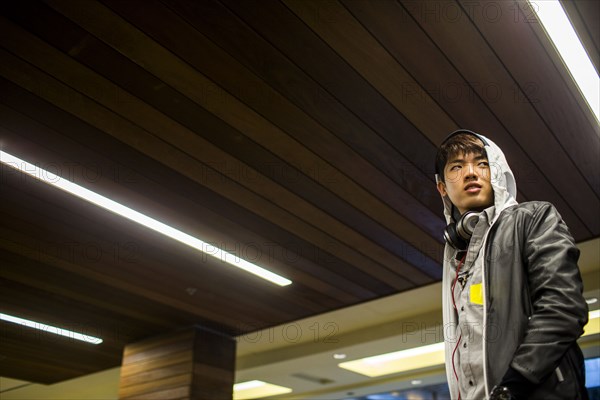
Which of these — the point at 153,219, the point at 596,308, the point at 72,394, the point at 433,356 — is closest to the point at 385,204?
the point at 153,219

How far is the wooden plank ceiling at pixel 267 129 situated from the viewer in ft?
8.15

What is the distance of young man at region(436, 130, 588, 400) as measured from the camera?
1.19 meters

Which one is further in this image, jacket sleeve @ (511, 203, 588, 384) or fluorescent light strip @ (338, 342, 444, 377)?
fluorescent light strip @ (338, 342, 444, 377)

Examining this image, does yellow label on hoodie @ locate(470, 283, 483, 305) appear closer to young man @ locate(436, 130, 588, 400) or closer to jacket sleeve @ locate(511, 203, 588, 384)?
young man @ locate(436, 130, 588, 400)

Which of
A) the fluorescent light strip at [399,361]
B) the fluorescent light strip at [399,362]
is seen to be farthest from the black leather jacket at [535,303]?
the fluorescent light strip at [399,362]

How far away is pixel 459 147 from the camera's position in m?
1.71

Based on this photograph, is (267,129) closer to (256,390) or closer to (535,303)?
(535,303)

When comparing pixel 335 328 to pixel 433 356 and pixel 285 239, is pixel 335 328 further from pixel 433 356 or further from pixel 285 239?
pixel 285 239

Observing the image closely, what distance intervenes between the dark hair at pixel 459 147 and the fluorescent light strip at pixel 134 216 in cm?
231

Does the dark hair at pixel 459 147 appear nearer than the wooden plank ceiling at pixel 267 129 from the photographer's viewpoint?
Yes

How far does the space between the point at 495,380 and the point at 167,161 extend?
2.35 metres

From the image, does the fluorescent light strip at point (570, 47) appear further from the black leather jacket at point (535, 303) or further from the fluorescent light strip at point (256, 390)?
the fluorescent light strip at point (256, 390)

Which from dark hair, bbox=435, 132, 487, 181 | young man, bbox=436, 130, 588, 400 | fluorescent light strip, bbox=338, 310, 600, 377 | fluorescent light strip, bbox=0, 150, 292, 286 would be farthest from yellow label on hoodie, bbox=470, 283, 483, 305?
fluorescent light strip, bbox=338, 310, 600, 377

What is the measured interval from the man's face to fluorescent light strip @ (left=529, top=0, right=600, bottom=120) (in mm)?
1046
